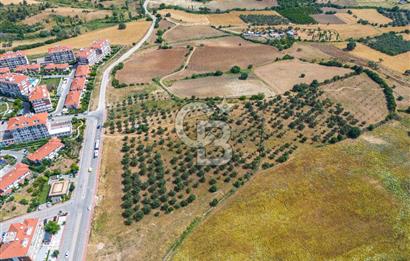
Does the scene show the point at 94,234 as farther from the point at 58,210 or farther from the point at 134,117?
the point at 134,117

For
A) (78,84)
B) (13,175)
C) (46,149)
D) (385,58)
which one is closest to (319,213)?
(46,149)

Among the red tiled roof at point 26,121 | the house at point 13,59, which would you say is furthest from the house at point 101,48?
the red tiled roof at point 26,121

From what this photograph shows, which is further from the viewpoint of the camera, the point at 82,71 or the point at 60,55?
the point at 60,55

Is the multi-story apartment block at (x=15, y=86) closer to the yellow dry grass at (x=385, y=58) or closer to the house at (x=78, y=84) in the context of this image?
the house at (x=78, y=84)

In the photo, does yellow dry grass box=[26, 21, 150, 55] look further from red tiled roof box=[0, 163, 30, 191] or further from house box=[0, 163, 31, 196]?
house box=[0, 163, 31, 196]

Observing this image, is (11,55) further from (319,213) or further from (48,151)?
(319,213)

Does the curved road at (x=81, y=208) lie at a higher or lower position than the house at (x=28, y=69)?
lower
